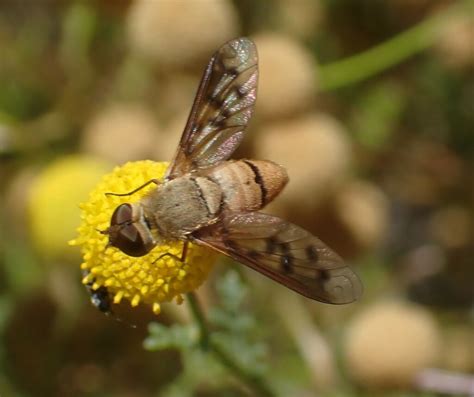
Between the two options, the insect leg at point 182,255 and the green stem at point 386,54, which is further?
the green stem at point 386,54

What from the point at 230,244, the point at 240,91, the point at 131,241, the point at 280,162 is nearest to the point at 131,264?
the point at 131,241

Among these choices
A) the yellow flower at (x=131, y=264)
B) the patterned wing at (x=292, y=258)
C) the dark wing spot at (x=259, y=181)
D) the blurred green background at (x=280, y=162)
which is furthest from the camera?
the blurred green background at (x=280, y=162)

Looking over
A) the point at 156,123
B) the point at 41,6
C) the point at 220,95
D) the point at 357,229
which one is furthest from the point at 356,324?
the point at 41,6

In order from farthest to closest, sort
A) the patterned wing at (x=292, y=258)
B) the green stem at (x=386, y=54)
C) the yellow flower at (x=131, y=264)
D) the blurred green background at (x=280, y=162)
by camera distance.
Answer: the green stem at (x=386, y=54) → the blurred green background at (x=280, y=162) → the yellow flower at (x=131, y=264) → the patterned wing at (x=292, y=258)

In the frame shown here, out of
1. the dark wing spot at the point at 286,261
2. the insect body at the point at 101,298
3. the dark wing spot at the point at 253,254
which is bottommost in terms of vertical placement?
the insect body at the point at 101,298

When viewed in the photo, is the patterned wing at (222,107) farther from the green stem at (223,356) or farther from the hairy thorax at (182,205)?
the green stem at (223,356)

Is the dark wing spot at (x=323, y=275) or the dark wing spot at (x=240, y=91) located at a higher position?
the dark wing spot at (x=240, y=91)

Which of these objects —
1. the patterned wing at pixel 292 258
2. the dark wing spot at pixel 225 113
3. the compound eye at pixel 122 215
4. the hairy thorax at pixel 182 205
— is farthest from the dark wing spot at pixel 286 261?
the dark wing spot at pixel 225 113
